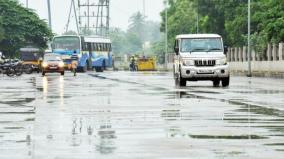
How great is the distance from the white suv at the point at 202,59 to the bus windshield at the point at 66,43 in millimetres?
41091

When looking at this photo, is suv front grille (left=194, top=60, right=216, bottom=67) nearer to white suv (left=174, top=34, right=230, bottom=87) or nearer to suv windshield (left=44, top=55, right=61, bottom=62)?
white suv (left=174, top=34, right=230, bottom=87)

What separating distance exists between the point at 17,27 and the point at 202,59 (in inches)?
2313

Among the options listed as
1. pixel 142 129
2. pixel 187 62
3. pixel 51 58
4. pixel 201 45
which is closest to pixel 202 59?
pixel 187 62

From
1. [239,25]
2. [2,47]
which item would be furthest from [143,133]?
[2,47]

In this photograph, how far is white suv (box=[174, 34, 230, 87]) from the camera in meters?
35.9

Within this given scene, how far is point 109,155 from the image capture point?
34.6ft

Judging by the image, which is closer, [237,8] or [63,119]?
[63,119]

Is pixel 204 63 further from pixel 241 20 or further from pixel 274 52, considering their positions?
pixel 241 20

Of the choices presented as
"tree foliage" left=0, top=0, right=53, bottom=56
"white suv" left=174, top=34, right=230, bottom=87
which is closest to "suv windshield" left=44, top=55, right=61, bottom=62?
"tree foliage" left=0, top=0, right=53, bottom=56

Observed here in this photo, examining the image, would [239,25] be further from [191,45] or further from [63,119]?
[63,119]

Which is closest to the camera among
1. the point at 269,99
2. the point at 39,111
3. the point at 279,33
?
the point at 39,111

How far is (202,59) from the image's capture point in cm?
3588

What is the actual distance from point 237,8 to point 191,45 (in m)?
48.8

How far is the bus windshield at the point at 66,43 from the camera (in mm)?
77062
